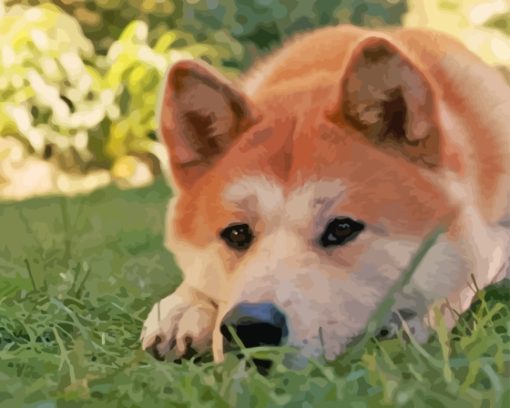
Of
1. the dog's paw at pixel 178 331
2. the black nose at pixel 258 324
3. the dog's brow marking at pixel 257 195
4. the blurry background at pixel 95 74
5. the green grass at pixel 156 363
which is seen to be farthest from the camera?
the blurry background at pixel 95 74

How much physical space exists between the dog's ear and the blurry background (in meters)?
3.20

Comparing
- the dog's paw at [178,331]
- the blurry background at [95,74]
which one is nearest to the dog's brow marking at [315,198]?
the dog's paw at [178,331]

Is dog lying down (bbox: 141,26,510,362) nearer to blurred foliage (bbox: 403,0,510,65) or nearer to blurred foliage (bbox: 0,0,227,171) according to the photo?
blurred foliage (bbox: 403,0,510,65)

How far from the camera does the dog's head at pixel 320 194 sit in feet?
6.05

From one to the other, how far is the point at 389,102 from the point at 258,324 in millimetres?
640

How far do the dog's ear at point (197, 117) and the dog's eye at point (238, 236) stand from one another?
9.2 inches

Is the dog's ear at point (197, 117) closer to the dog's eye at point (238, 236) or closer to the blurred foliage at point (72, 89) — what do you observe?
the dog's eye at point (238, 236)

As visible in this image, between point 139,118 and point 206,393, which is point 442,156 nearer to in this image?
point 206,393

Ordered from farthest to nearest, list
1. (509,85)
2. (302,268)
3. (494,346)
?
(509,85) → (302,268) → (494,346)

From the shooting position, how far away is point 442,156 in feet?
6.71

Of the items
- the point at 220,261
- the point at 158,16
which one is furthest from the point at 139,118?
the point at 220,261

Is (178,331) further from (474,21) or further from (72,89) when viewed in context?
(72,89)

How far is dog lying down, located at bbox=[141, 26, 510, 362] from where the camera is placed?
1.85 m

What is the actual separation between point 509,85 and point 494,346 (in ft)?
4.12
